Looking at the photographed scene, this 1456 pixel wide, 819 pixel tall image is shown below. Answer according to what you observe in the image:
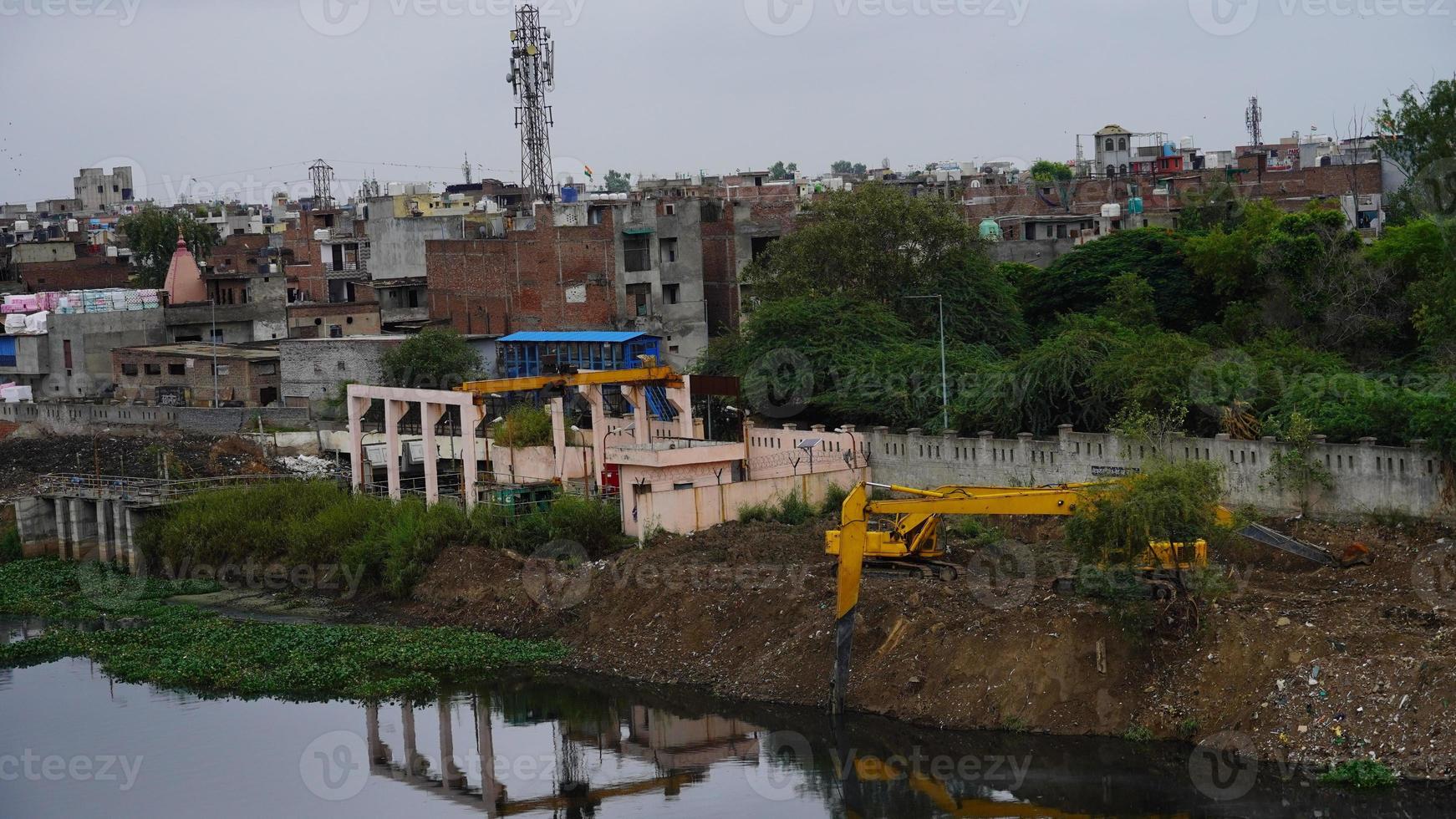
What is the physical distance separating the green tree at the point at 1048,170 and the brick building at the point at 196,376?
44.8 m

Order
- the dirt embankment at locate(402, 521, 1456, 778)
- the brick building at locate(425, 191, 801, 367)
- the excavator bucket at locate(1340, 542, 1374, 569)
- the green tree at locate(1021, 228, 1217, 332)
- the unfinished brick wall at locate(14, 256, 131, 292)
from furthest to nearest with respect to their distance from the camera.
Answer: the unfinished brick wall at locate(14, 256, 131, 292) < the brick building at locate(425, 191, 801, 367) < the green tree at locate(1021, 228, 1217, 332) < the excavator bucket at locate(1340, 542, 1374, 569) < the dirt embankment at locate(402, 521, 1456, 778)

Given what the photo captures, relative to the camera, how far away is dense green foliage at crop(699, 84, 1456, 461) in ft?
95.1

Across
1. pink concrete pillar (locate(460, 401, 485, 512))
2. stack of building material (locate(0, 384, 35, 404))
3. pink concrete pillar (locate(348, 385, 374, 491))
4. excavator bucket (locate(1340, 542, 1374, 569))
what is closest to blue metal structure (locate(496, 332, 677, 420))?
pink concrete pillar (locate(348, 385, 374, 491))

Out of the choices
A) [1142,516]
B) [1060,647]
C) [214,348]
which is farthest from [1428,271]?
[214,348]

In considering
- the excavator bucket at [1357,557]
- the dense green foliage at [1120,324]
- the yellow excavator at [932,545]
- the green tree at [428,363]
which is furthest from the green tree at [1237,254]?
the green tree at [428,363]

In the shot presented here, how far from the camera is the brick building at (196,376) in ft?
157

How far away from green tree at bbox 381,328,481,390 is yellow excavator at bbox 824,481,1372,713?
21000 millimetres

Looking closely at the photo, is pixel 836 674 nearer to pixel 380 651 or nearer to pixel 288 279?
pixel 380 651

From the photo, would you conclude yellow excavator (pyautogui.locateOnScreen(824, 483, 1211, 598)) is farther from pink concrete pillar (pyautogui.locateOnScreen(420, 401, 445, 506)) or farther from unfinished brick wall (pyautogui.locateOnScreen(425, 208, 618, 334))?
unfinished brick wall (pyautogui.locateOnScreen(425, 208, 618, 334))

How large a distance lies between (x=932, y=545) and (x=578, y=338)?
18.3 meters

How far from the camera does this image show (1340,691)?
2055cm

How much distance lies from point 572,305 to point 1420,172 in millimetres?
22668

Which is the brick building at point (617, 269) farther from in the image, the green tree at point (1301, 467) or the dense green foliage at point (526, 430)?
the green tree at point (1301, 467)

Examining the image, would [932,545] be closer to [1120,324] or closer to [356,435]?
[1120,324]
